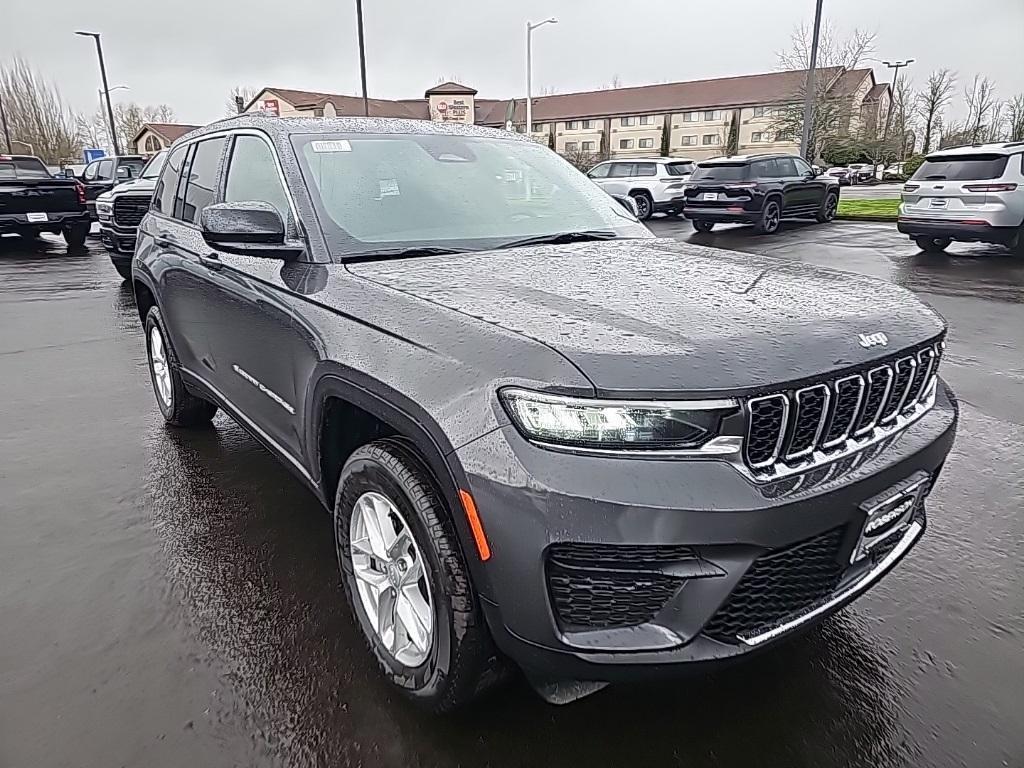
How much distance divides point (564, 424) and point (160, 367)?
377 cm

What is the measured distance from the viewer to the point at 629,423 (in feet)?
5.43

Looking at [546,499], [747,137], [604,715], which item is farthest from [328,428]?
[747,137]

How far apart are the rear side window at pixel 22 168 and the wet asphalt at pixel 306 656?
1242cm

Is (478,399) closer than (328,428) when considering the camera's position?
Yes

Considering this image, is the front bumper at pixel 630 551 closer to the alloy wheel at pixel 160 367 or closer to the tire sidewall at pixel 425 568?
the tire sidewall at pixel 425 568

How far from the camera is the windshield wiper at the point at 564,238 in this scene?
2.93 m

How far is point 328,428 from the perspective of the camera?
244 centimetres

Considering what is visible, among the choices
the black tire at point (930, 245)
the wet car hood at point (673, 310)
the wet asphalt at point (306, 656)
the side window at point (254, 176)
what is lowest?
the black tire at point (930, 245)

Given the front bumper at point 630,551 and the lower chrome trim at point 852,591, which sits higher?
the front bumper at point 630,551

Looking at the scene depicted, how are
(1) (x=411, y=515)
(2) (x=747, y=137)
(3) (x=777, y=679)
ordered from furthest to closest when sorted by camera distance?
(2) (x=747, y=137)
(3) (x=777, y=679)
(1) (x=411, y=515)

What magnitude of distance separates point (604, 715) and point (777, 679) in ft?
1.95

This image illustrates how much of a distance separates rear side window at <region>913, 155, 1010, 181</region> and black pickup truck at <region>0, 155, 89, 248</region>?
575 inches

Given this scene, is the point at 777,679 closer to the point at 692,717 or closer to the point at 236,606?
the point at 692,717

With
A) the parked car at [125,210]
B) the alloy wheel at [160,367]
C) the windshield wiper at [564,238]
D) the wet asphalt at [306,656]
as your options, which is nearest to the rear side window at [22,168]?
the parked car at [125,210]
